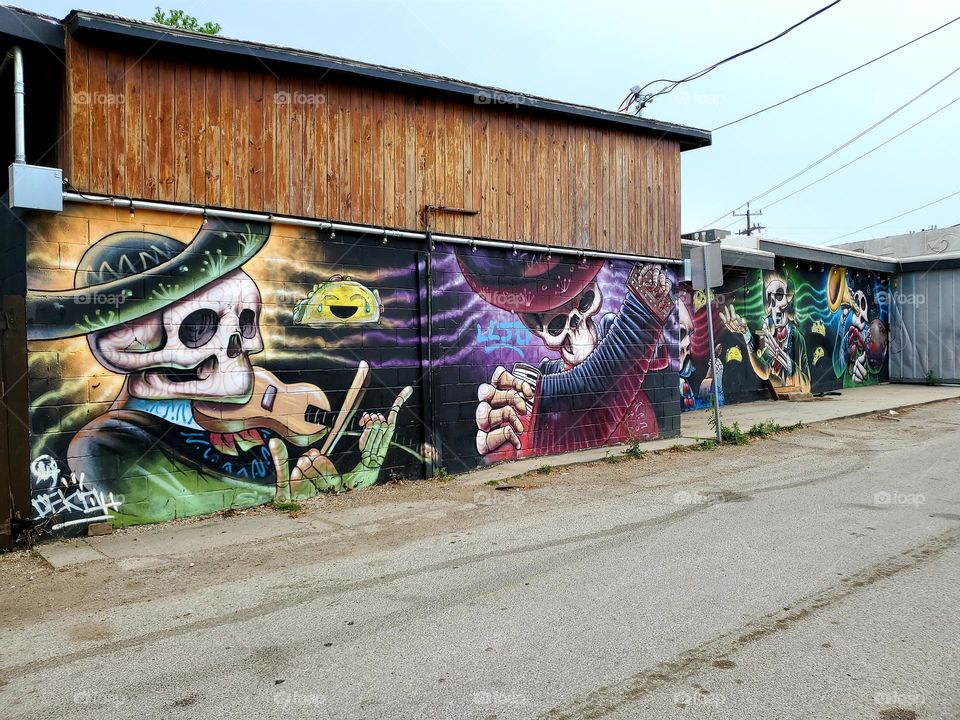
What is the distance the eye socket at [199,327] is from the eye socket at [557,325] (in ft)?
15.8

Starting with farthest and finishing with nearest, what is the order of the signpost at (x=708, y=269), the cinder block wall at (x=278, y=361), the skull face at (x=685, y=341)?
the skull face at (x=685, y=341), the signpost at (x=708, y=269), the cinder block wall at (x=278, y=361)

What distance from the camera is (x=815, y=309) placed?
19.7 m

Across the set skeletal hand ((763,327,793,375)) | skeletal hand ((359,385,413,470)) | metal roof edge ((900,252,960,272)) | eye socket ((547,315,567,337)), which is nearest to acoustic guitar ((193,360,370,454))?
skeletal hand ((359,385,413,470))

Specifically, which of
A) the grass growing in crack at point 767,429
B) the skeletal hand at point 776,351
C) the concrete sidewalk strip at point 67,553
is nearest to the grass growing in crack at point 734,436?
the grass growing in crack at point 767,429

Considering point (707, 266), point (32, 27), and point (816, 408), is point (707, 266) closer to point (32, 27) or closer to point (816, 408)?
point (816, 408)

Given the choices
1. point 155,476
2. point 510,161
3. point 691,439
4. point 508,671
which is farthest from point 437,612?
point 691,439

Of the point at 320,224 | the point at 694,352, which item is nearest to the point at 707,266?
the point at 694,352

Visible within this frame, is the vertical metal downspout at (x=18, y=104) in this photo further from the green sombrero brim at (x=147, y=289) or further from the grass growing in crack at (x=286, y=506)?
the grass growing in crack at (x=286, y=506)

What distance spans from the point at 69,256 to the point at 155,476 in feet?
7.27

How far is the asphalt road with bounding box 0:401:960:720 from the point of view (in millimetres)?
3635

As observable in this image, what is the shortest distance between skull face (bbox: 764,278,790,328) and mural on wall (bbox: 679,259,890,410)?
2cm

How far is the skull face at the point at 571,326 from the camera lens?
419 inches

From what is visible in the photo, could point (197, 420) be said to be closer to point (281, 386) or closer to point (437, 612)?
point (281, 386)

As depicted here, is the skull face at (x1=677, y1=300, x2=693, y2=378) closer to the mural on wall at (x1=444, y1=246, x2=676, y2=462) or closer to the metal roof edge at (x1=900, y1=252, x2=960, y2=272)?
the mural on wall at (x1=444, y1=246, x2=676, y2=462)
